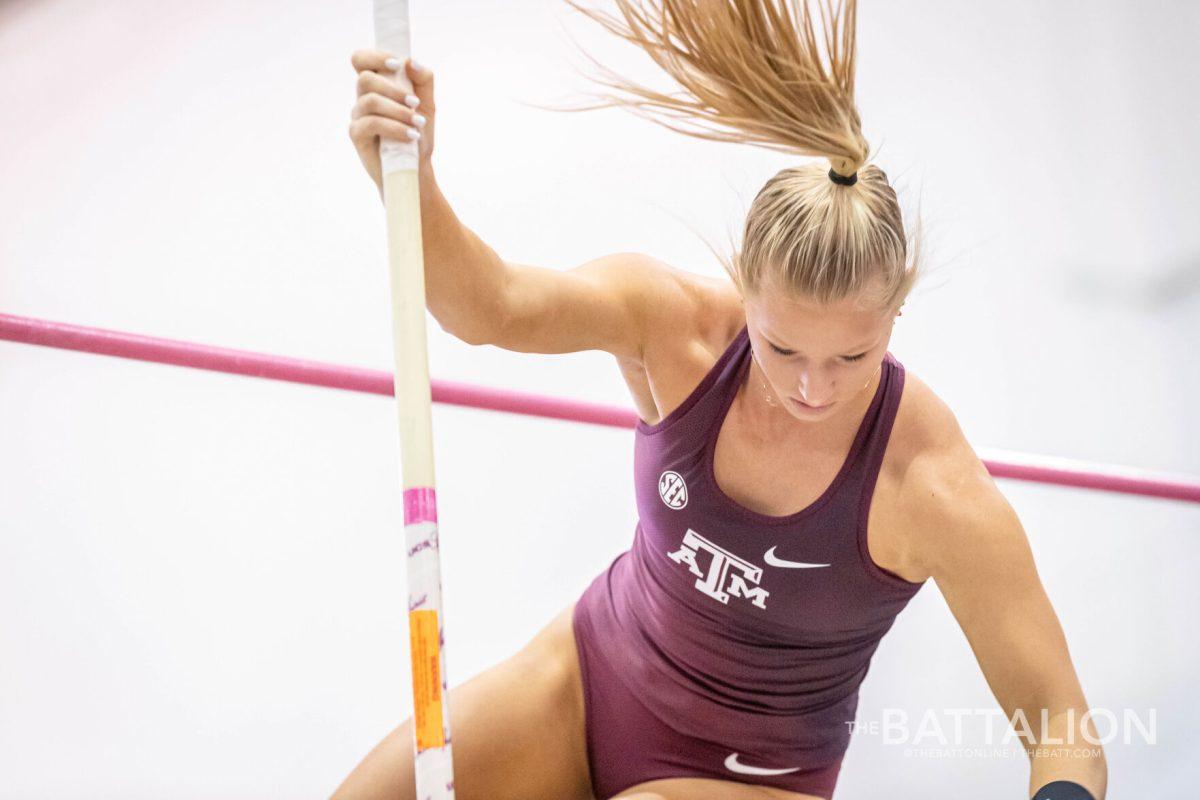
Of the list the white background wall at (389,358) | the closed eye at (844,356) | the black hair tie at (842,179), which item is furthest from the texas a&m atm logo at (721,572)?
the white background wall at (389,358)

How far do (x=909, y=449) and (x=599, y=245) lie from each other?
127 cm

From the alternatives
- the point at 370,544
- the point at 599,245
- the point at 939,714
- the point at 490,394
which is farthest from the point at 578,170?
the point at 939,714

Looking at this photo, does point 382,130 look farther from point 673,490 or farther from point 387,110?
point 673,490

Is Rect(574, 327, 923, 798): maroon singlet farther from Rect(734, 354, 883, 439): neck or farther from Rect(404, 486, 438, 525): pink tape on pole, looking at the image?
Rect(404, 486, 438, 525): pink tape on pole

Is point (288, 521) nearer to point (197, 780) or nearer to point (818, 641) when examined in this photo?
point (197, 780)

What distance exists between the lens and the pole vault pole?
32.7 inches

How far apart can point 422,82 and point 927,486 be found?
575 millimetres

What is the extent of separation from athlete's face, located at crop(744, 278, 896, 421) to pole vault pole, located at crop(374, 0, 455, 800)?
315 millimetres

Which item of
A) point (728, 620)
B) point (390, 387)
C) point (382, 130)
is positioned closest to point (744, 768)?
point (728, 620)

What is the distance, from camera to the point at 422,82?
94 cm

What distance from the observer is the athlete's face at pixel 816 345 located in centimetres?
100

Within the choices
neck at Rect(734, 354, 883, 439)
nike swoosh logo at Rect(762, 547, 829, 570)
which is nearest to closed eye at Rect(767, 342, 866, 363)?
neck at Rect(734, 354, 883, 439)

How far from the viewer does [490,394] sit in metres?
2.07

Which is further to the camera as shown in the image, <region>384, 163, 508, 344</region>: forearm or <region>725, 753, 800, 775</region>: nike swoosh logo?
<region>725, 753, 800, 775</region>: nike swoosh logo
